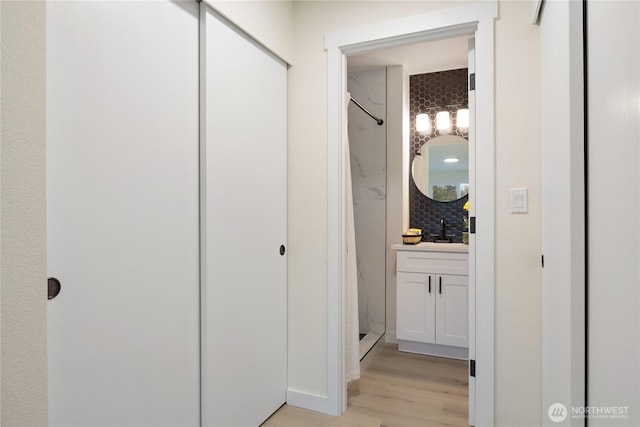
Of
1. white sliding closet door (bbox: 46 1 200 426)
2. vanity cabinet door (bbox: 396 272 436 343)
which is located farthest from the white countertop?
white sliding closet door (bbox: 46 1 200 426)

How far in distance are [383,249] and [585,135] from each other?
2526 mm

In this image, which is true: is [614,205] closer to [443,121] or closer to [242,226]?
[242,226]

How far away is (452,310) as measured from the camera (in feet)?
9.64

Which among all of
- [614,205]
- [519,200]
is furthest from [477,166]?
[614,205]

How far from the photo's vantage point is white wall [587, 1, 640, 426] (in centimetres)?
69

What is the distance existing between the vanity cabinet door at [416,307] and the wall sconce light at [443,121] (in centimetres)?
141

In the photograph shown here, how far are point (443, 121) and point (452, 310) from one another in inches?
66.8

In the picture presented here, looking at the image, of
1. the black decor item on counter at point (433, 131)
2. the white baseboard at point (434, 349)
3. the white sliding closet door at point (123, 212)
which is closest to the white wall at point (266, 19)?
the white sliding closet door at point (123, 212)

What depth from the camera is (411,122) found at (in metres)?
3.68

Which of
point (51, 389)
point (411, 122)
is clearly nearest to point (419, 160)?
point (411, 122)

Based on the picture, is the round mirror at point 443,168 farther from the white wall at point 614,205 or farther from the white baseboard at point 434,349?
the white wall at point 614,205

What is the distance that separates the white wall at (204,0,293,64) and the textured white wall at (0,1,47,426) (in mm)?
925

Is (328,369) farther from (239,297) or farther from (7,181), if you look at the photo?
(7,181)

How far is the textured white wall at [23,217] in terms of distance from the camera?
2.68 ft
